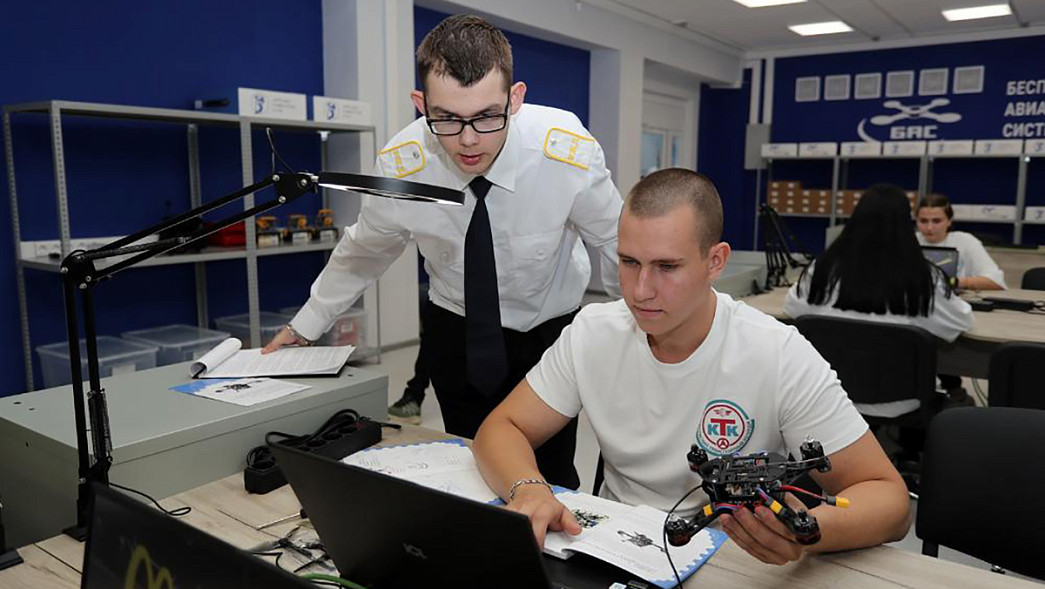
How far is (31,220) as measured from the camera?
3.28 m

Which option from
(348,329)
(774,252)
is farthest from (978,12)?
(348,329)

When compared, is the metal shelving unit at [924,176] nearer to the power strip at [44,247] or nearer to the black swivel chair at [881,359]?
the black swivel chair at [881,359]

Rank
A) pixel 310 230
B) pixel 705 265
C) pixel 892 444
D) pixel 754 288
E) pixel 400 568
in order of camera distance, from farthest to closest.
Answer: pixel 754 288, pixel 310 230, pixel 892 444, pixel 705 265, pixel 400 568

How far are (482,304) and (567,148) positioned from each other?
0.40m

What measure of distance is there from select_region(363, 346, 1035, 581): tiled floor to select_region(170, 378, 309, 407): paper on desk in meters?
0.83

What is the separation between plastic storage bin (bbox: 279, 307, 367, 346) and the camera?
4.20 metres

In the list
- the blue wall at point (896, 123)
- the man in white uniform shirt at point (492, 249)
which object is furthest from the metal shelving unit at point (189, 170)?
the blue wall at point (896, 123)

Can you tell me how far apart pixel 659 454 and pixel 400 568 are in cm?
59

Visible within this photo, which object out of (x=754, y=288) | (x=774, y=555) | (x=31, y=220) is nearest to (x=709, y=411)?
(x=774, y=555)

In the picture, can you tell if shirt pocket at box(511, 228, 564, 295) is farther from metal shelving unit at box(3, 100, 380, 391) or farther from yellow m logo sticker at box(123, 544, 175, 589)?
metal shelving unit at box(3, 100, 380, 391)

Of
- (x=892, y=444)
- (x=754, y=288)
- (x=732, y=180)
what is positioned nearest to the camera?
(x=892, y=444)

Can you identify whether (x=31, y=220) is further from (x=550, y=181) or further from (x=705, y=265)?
(x=705, y=265)

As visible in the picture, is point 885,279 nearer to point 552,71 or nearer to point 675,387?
point 675,387

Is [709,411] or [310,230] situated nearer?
[709,411]
